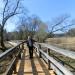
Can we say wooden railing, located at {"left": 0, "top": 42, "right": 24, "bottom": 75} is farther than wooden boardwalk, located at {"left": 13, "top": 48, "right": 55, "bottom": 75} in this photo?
No

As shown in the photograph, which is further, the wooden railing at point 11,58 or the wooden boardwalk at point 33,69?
the wooden boardwalk at point 33,69

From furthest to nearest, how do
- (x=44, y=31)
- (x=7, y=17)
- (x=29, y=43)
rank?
(x=44, y=31), (x=7, y=17), (x=29, y=43)

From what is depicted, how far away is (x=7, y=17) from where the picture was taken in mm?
48750

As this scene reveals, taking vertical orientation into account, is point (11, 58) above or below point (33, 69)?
above

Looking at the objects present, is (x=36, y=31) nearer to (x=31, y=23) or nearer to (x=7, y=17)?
(x=31, y=23)

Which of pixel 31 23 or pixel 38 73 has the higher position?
pixel 31 23

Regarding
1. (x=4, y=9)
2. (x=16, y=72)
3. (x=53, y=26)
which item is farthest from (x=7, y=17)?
(x=16, y=72)

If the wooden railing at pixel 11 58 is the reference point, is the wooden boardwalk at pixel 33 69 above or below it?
below

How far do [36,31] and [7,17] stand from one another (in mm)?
49593

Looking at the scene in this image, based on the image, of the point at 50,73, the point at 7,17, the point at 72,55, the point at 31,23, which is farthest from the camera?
the point at 31,23

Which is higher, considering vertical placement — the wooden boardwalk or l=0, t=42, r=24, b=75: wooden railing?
l=0, t=42, r=24, b=75: wooden railing

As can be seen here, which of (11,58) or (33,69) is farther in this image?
(11,58)

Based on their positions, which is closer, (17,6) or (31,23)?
(17,6)

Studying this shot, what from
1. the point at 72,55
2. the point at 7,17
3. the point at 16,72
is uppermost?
the point at 7,17
